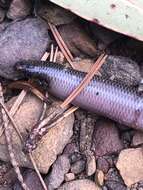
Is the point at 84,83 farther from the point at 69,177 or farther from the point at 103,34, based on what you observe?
the point at 69,177

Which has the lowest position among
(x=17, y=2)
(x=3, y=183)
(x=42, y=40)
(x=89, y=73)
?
(x=3, y=183)

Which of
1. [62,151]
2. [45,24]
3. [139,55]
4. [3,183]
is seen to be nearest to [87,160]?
[62,151]

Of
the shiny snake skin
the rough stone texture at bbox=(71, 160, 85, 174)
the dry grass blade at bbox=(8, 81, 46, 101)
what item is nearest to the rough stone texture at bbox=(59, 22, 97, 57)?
the shiny snake skin

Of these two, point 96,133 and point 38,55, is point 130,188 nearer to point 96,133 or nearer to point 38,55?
point 96,133

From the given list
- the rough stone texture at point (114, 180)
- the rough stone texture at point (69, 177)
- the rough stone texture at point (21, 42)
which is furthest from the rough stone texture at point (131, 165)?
the rough stone texture at point (21, 42)

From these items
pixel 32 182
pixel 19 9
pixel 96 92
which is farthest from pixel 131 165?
pixel 19 9
